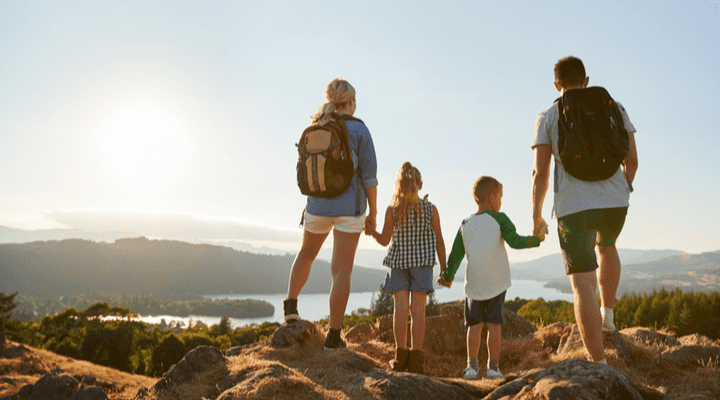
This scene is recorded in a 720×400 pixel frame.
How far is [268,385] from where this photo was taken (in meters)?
3.01

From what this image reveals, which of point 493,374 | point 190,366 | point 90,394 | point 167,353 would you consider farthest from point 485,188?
point 167,353

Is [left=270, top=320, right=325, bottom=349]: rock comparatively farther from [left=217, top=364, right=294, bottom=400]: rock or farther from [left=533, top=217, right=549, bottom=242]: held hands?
[left=533, top=217, right=549, bottom=242]: held hands

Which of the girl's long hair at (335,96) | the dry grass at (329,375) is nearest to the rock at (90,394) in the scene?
the dry grass at (329,375)

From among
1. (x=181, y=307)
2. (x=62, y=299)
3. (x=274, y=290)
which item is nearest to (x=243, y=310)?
(x=181, y=307)

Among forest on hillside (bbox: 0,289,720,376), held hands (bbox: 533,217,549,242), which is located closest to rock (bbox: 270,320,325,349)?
held hands (bbox: 533,217,549,242)

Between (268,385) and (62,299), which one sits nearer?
(268,385)

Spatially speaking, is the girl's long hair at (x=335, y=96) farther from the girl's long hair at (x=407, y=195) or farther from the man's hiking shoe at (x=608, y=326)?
the man's hiking shoe at (x=608, y=326)

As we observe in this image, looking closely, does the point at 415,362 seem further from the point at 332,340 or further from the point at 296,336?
the point at 296,336

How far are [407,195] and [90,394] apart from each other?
152 inches

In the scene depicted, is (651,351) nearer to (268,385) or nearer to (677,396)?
(677,396)

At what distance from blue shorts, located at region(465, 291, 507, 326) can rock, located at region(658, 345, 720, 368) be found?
5.41 ft

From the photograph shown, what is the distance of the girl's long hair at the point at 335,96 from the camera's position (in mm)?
4660

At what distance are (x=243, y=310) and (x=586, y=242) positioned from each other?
478ft

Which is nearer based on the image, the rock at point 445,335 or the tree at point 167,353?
the rock at point 445,335
